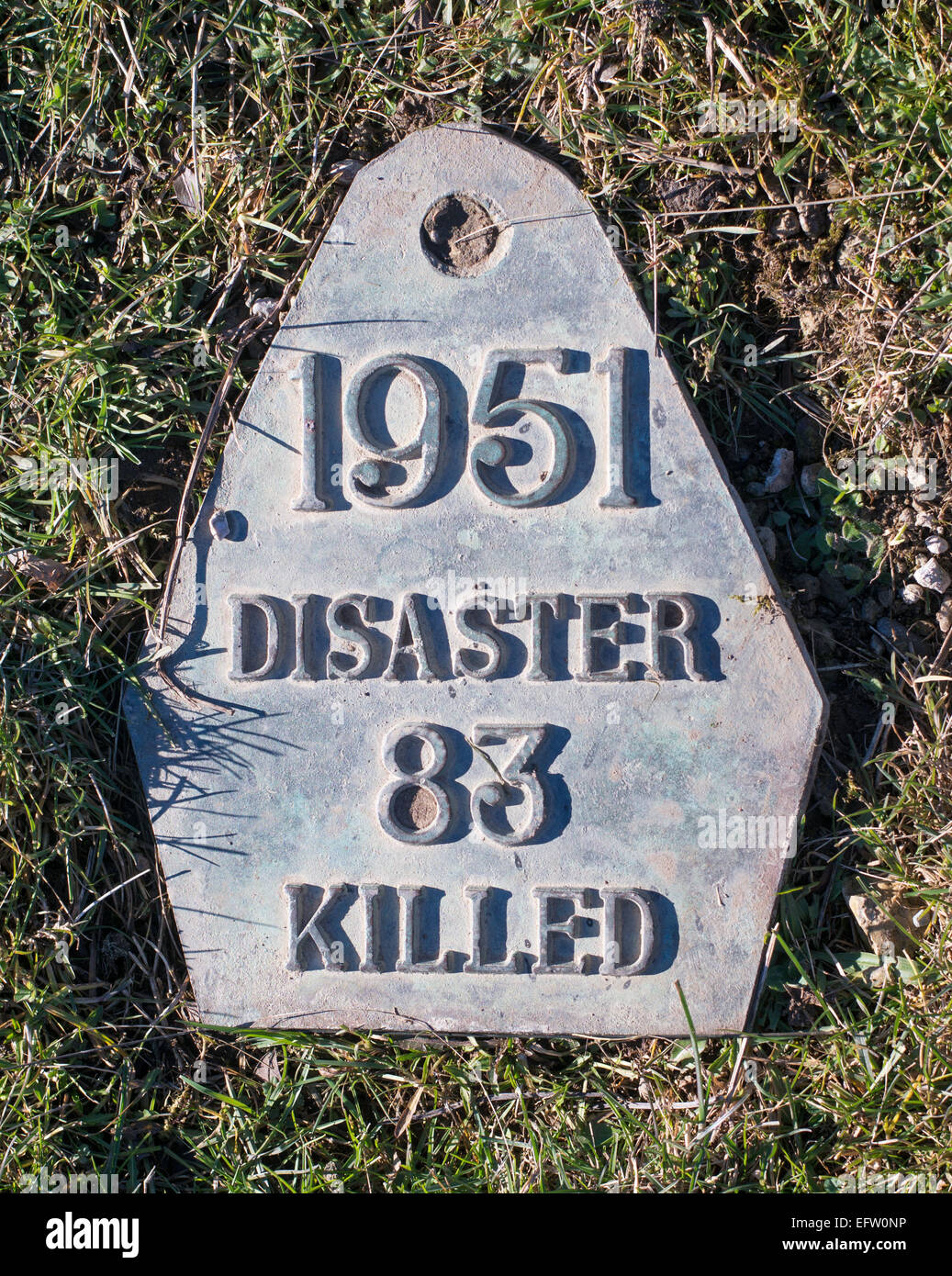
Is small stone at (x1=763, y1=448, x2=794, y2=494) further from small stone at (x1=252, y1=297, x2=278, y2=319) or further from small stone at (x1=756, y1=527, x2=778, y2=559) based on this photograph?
small stone at (x1=252, y1=297, x2=278, y2=319)

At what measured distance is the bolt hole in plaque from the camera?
7.40 ft

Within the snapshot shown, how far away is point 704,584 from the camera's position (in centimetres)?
223

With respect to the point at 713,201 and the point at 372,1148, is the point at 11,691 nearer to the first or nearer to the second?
the point at 372,1148

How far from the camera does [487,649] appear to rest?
2246mm

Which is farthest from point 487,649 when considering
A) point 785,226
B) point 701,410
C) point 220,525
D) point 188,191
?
point 188,191

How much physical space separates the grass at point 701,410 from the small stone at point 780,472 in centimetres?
5

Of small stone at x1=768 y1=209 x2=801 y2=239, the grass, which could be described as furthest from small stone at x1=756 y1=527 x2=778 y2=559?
small stone at x1=768 y1=209 x2=801 y2=239

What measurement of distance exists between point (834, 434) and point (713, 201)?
2.22 ft

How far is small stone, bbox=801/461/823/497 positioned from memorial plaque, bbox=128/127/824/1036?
1.09 ft

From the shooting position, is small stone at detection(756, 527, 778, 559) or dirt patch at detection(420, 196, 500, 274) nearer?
dirt patch at detection(420, 196, 500, 274)

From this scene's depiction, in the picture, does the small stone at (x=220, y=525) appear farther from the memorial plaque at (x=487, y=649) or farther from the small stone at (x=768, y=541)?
the small stone at (x=768, y=541)

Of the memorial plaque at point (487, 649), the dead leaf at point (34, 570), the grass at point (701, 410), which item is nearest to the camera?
the memorial plaque at point (487, 649)

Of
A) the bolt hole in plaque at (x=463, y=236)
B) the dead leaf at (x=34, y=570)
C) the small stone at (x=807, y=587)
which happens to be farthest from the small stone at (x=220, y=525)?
the small stone at (x=807, y=587)

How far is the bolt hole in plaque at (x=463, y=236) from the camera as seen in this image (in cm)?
226
